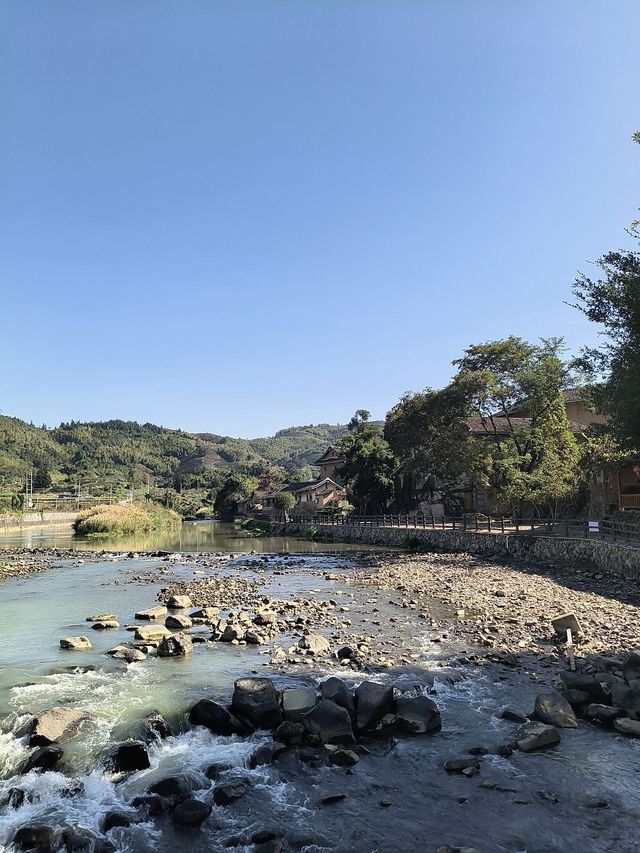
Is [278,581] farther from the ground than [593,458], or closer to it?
closer to it

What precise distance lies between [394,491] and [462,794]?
49651 millimetres

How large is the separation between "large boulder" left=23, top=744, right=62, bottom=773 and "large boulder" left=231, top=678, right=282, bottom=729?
9.55 feet

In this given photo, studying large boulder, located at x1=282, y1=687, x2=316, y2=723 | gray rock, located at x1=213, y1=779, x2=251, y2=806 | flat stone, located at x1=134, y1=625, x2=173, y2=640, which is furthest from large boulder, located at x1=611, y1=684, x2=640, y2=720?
flat stone, located at x1=134, y1=625, x2=173, y2=640

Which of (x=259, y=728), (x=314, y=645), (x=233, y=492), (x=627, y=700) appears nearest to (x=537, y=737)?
(x=627, y=700)

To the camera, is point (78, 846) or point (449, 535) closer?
point (78, 846)

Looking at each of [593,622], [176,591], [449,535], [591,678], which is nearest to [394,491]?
[449,535]

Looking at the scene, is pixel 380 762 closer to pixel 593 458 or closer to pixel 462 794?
pixel 462 794

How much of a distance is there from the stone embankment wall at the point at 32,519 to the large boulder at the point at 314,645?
7295cm

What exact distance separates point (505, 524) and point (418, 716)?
33.1 metres

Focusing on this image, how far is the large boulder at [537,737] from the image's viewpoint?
8766mm

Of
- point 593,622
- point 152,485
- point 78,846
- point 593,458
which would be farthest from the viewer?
point 152,485

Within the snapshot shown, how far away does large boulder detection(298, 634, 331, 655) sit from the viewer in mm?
13916

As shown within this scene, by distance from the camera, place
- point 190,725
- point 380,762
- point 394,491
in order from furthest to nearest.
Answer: point 394,491, point 190,725, point 380,762

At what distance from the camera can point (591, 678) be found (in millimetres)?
10578
